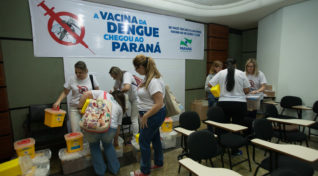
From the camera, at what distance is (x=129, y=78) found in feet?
9.22

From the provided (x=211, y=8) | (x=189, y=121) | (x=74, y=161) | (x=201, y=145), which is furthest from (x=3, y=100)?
(x=211, y=8)

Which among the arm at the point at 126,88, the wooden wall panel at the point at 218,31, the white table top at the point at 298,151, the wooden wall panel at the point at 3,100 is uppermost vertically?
the wooden wall panel at the point at 218,31

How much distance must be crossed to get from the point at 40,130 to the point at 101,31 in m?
2.09

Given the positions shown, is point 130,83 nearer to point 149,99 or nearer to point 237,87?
point 149,99

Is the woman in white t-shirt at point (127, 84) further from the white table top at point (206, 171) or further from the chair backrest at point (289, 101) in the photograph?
the chair backrest at point (289, 101)

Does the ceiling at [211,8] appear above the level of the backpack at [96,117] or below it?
above

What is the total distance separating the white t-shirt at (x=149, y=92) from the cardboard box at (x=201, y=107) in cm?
294

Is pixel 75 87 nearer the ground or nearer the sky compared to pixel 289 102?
nearer the sky

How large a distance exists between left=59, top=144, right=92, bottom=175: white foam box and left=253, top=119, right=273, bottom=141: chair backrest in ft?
7.56

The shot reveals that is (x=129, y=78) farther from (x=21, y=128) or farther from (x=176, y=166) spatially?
(x=21, y=128)

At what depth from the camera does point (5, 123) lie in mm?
2590

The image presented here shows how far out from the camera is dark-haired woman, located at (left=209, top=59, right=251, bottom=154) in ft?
8.02

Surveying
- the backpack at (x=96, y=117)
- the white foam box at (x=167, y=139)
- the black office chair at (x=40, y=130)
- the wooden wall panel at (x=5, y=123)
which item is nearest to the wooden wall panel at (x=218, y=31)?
the white foam box at (x=167, y=139)

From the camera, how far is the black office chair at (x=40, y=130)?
260cm
